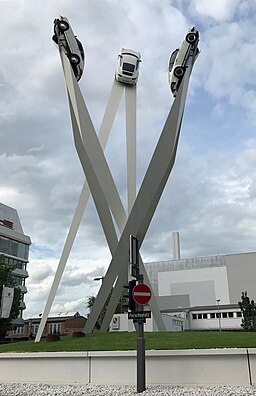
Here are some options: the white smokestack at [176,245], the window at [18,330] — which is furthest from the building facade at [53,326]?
the white smokestack at [176,245]

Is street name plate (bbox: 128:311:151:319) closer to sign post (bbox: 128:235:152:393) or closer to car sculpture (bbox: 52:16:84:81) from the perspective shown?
sign post (bbox: 128:235:152:393)

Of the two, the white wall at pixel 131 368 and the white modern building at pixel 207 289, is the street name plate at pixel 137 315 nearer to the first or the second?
the white wall at pixel 131 368

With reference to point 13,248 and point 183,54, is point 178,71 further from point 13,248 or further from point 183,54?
point 13,248

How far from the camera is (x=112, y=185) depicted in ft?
63.2

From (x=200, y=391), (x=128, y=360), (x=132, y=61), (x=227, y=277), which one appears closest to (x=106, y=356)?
(x=128, y=360)

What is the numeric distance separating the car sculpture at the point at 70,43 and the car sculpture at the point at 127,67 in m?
2.24

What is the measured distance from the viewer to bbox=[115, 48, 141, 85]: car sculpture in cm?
2181

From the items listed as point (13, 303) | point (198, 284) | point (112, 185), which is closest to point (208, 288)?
point (198, 284)

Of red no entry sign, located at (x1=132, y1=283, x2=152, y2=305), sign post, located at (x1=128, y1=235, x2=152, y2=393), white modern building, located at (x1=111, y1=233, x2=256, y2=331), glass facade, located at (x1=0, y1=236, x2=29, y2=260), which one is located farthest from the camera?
white modern building, located at (x1=111, y1=233, x2=256, y2=331)

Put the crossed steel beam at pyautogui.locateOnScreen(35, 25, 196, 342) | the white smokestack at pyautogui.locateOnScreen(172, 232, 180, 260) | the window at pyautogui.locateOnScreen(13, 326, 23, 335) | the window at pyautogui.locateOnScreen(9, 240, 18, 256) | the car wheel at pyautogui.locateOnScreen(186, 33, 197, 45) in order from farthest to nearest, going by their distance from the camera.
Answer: the white smokestack at pyautogui.locateOnScreen(172, 232, 180, 260), the window at pyautogui.locateOnScreen(9, 240, 18, 256), the window at pyautogui.locateOnScreen(13, 326, 23, 335), the car wheel at pyautogui.locateOnScreen(186, 33, 197, 45), the crossed steel beam at pyautogui.locateOnScreen(35, 25, 196, 342)

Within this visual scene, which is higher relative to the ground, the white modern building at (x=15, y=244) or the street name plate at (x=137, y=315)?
the white modern building at (x=15, y=244)

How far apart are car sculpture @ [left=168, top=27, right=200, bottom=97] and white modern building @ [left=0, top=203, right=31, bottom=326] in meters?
51.4

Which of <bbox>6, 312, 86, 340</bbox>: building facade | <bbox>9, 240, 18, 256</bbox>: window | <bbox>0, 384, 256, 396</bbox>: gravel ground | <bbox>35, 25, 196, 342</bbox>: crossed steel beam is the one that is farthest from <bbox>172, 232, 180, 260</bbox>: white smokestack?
<bbox>0, 384, 256, 396</bbox>: gravel ground

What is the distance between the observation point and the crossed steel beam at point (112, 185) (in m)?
16.8
